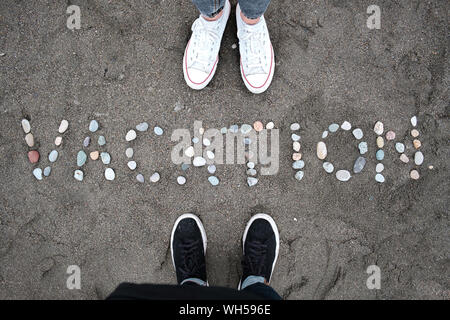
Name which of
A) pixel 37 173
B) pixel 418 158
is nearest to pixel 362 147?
pixel 418 158

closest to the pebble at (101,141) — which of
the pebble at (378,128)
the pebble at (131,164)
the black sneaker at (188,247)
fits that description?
the pebble at (131,164)

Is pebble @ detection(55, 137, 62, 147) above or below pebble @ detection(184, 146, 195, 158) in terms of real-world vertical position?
above

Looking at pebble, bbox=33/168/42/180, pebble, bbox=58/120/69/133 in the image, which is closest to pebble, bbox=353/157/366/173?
pebble, bbox=58/120/69/133

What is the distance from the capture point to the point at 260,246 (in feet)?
5.11

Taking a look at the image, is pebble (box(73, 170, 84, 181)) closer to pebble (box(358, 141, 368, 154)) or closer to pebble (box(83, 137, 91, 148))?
pebble (box(83, 137, 91, 148))

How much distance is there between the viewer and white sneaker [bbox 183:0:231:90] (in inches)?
59.6

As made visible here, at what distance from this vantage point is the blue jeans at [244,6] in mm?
1206

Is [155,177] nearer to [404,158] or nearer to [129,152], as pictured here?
[129,152]

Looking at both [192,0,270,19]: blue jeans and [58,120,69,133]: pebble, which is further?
[58,120,69,133]: pebble

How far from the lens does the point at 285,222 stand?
62.8 inches

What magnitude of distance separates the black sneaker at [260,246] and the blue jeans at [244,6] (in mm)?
936

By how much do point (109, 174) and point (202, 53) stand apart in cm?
77

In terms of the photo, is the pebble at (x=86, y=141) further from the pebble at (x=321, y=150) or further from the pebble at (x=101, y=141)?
the pebble at (x=321, y=150)

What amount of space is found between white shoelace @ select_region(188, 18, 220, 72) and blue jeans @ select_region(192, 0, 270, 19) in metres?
0.17
